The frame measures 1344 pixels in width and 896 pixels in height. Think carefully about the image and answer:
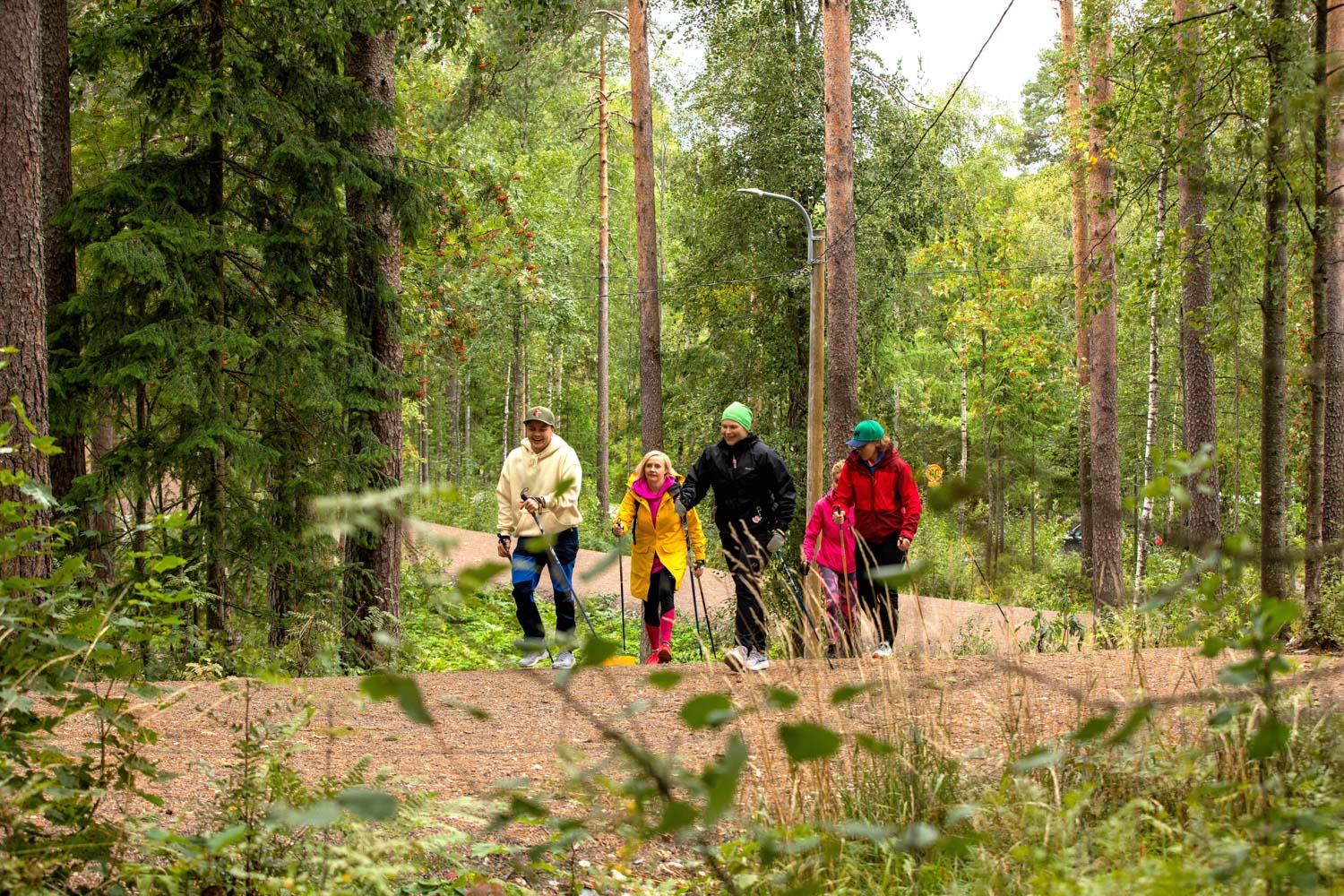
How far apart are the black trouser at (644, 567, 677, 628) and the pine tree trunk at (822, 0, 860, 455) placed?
560cm

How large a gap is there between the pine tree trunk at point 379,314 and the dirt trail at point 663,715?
107 inches

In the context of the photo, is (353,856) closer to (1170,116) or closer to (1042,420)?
(1170,116)

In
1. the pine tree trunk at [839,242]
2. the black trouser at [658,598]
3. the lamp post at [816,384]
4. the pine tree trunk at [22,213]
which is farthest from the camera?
the lamp post at [816,384]

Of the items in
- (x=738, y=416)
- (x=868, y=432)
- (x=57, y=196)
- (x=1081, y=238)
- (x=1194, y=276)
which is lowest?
(x=868, y=432)

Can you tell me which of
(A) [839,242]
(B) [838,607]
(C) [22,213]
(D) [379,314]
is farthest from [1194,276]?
(C) [22,213]

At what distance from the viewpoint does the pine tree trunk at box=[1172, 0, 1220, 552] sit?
858cm

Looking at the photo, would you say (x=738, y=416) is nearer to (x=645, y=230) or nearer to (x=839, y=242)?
(x=839, y=242)

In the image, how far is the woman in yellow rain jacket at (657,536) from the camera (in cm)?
884

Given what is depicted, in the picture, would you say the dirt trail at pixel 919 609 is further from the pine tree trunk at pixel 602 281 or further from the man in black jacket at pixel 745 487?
the pine tree trunk at pixel 602 281

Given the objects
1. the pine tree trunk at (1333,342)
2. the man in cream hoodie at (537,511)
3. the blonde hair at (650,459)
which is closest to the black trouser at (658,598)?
the man in cream hoodie at (537,511)

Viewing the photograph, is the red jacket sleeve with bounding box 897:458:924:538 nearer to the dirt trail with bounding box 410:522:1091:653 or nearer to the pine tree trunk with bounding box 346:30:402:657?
the dirt trail with bounding box 410:522:1091:653

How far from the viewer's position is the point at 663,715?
650 centimetres

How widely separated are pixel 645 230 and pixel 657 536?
46.5ft

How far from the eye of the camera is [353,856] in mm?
3246
